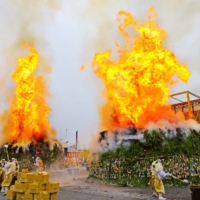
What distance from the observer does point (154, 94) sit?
61.4ft

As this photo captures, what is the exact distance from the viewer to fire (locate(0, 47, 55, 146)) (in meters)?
A: 31.2

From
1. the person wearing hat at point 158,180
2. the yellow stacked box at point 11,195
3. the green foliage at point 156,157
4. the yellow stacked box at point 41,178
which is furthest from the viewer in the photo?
the green foliage at point 156,157

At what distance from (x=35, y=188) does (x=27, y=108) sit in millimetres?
22817

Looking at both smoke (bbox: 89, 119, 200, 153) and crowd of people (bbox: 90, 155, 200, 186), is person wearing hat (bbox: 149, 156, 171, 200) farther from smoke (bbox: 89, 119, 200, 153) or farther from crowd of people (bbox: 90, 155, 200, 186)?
smoke (bbox: 89, 119, 200, 153)

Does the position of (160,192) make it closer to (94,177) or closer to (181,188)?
(181,188)

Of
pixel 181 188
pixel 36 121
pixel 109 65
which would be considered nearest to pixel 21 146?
pixel 36 121

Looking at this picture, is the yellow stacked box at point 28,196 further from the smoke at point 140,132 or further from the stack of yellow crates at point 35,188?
the smoke at point 140,132

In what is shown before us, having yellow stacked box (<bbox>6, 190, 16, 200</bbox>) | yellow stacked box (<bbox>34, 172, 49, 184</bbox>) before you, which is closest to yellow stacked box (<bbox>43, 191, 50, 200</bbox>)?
yellow stacked box (<bbox>34, 172, 49, 184</bbox>)

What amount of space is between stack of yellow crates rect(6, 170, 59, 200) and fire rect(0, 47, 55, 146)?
68.5 feet

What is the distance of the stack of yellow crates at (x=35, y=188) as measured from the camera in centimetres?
988

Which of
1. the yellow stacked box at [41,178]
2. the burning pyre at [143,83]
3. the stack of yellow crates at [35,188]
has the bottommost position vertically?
the stack of yellow crates at [35,188]

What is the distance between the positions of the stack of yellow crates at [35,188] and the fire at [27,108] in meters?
20.9

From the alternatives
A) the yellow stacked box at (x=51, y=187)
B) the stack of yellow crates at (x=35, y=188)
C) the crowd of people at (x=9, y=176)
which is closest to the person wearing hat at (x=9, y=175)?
the crowd of people at (x=9, y=176)

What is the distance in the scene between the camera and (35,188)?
9.91 meters
